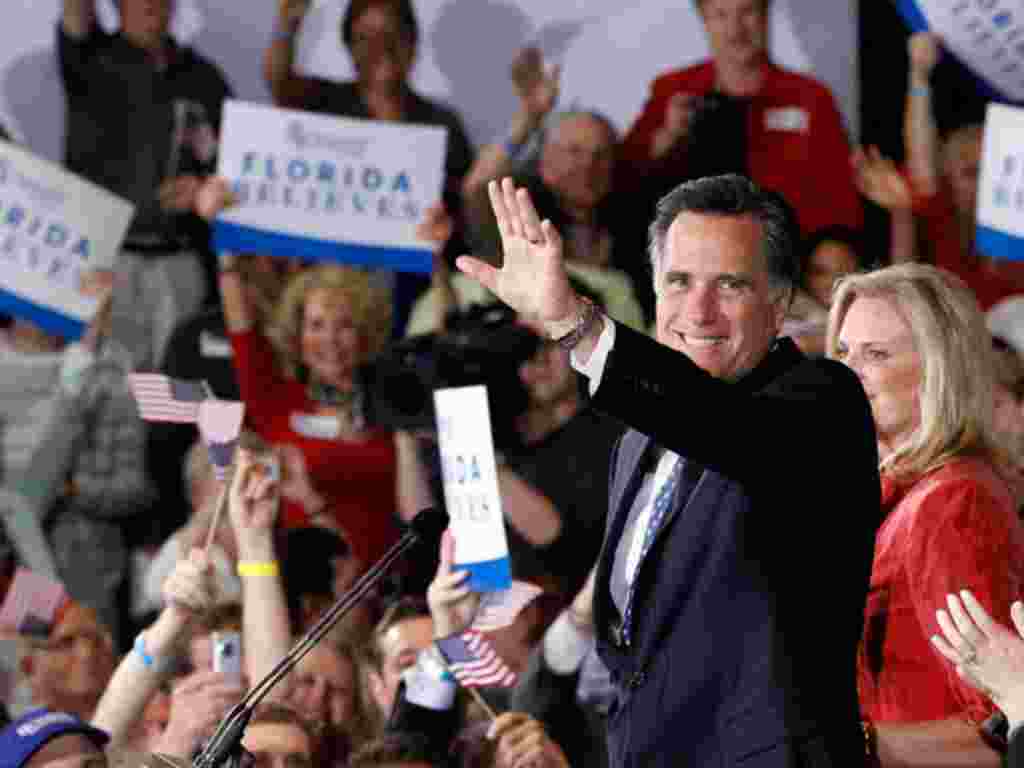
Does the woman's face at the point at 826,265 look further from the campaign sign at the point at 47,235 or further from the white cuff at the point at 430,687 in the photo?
the white cuff at the point at 430,687

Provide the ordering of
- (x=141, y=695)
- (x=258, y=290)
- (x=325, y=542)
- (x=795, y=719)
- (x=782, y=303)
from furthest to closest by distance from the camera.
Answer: (x=258, y=290) → (x=325, y=542) → (x=141, y=695) → (x=782, y=303) → (x=795, y=719)

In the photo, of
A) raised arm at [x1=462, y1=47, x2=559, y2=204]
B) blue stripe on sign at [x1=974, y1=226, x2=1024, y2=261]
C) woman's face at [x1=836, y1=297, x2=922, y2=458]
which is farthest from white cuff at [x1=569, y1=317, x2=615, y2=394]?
raised arm at [x1=462, y1=47, x2=559, y2=204]

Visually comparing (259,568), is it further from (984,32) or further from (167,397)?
(984,32)

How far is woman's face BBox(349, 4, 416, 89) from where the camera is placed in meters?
6.76

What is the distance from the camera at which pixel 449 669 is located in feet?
12.5

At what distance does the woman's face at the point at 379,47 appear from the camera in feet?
22.2

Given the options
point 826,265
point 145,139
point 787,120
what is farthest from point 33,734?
point 787,120

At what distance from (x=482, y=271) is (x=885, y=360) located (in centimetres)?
91

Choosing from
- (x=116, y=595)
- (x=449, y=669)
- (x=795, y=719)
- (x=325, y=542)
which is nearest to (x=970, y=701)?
(x=795, y=719)

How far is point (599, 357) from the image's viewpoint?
7.10ft

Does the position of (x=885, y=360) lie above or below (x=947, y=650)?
above

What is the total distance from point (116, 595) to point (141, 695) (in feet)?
7.39

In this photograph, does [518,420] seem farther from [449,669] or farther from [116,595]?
[449,669]

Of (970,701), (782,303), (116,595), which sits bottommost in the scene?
(116,595)
